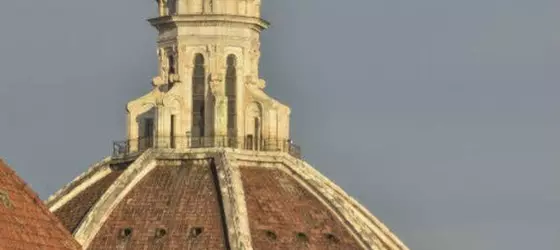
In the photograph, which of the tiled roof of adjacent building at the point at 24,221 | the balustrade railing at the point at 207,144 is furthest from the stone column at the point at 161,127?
the tiled roof of adjacent building at the point at 24,221

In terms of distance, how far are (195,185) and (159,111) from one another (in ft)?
11.0

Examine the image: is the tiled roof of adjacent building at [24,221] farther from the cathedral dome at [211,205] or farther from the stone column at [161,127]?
the stone column at [161,127]

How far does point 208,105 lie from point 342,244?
22.3 feet

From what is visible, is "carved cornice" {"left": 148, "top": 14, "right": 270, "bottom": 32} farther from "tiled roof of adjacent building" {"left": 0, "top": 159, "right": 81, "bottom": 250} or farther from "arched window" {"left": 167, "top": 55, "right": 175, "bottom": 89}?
"tiled roof of adjacent building" {"left": 0, "top": 159, "right": 81, "bottom": 250}

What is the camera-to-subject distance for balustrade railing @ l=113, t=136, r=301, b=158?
16325 centimetres

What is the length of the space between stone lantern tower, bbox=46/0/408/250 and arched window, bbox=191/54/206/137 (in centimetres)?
3

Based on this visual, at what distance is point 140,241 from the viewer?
160 meters

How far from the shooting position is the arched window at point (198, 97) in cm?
16412

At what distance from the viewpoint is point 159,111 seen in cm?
16338

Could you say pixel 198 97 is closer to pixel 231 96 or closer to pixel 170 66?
pixel 231 96

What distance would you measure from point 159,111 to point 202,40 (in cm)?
295

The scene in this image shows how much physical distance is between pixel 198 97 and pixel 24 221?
62.1 m

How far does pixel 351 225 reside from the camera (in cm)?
16250

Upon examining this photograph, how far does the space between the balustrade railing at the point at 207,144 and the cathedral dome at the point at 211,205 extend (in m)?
0.41
